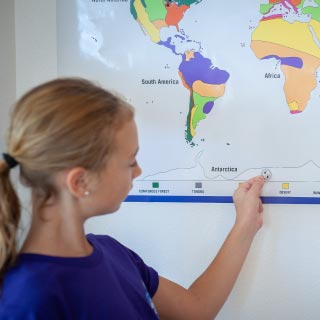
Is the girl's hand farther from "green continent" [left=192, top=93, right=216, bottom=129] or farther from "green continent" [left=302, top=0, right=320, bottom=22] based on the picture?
"green continent" [left=302, top=0, right=320, bottom=22]

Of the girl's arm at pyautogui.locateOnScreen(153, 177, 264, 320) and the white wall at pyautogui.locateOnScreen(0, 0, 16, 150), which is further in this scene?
the white wall at pyautogui.locateOnScreen(0, 0, 16, 150)

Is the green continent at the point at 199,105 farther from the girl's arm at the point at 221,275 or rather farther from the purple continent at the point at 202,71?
the girl's arm at the point at 221,275

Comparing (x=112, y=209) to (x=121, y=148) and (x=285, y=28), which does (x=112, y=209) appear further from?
(x=285, y=28)

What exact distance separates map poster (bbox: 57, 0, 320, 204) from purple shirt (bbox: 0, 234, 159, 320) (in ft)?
1.13

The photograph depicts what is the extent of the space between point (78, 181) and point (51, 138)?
87mm

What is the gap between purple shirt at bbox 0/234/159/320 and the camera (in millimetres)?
614

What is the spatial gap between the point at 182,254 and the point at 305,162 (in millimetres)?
414

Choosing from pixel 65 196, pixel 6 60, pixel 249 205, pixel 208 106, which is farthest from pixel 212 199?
pixel 6 60

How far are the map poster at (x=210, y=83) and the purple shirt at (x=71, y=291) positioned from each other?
1.13 ft

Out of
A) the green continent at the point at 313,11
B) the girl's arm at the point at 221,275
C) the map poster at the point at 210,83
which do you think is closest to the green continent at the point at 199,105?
the map poster at the point at 210,83

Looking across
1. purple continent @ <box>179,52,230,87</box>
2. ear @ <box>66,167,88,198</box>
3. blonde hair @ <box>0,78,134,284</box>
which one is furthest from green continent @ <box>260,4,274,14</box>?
ear @ <box>66,167,88,198</box>

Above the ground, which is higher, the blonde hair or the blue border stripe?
the blonde hair

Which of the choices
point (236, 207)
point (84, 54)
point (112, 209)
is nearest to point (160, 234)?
point (236, 207)

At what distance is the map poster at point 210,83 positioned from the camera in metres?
0.98
